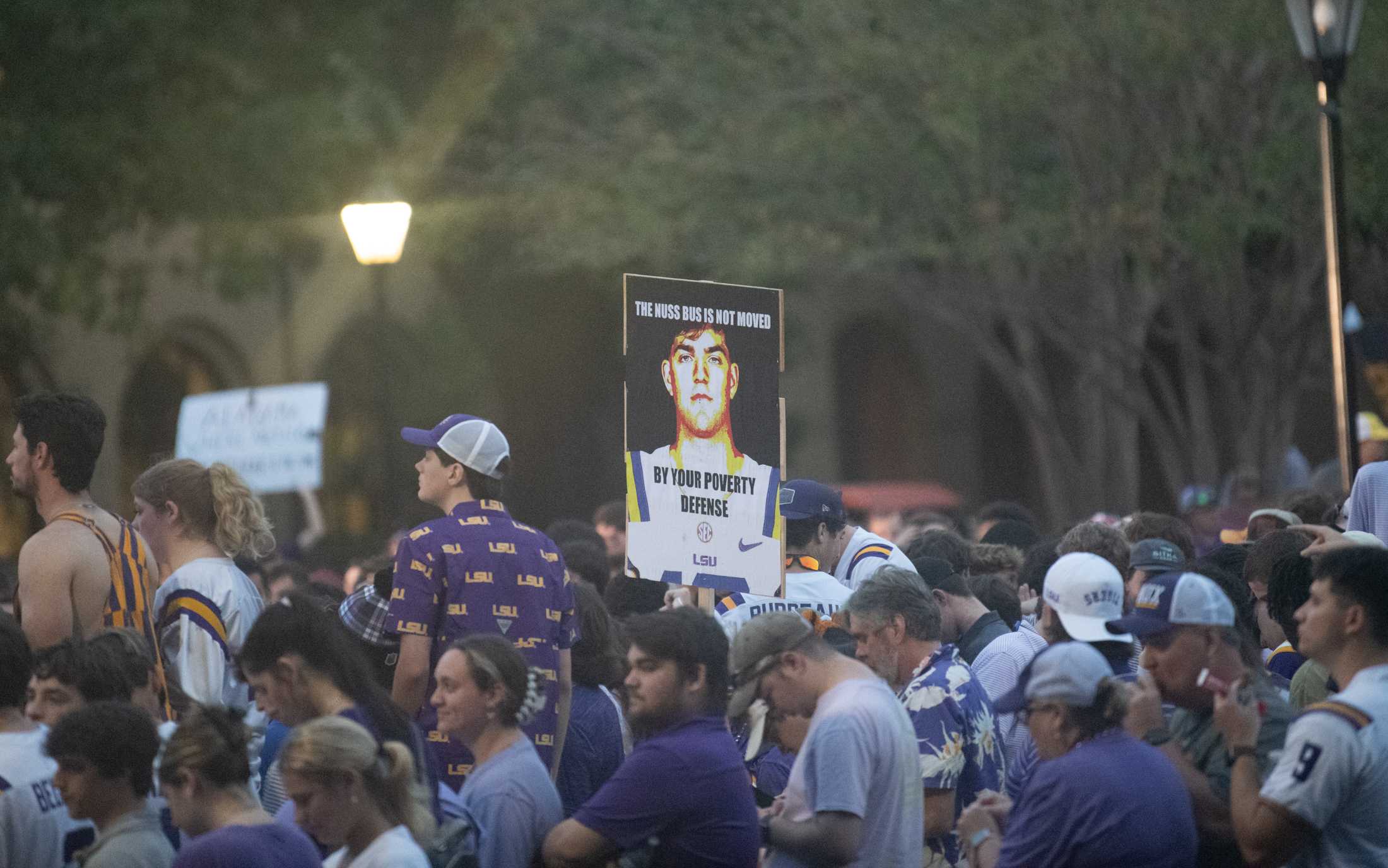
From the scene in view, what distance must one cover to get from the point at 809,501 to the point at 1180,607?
2.77 m

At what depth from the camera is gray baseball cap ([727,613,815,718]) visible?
5.41 meters

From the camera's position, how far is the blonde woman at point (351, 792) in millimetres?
4488

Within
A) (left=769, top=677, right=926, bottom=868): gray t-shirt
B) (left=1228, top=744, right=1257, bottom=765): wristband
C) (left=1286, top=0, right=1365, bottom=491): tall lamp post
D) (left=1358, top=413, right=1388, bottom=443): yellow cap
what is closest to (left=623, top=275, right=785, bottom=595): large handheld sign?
(left=769, top=677, right=926, bottom=868): gray t-shirt

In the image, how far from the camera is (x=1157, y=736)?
5.08 metres

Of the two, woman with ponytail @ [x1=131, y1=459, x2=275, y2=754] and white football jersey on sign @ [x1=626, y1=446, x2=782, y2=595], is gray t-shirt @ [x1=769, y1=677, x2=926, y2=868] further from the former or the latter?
woman with ponytail @ [x1=131, y1=459, x2=275, y2=754]

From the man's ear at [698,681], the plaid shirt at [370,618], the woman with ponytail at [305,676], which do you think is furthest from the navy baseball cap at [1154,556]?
the woman with ponytail at [305,676]

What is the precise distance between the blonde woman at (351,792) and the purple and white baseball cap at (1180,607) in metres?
2.05

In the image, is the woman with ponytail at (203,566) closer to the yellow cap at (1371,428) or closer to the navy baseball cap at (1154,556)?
the navy baseball cap at (1154,556)

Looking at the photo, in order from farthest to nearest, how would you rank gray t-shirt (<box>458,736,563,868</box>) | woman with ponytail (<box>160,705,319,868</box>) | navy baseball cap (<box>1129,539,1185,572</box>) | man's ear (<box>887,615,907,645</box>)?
1. navy baseball cap (<box>1129,539,1185,572</box>)
2. man's ear (<box>887,615,907,645</box>)
3. gray t-shirt (<box>458,736,563,868</box>)
4. woman with ponytail (<box>160,705,319,868</box>)

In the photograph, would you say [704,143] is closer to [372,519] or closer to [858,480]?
[372,519]

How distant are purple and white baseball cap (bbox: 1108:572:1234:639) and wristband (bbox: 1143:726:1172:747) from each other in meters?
0.26

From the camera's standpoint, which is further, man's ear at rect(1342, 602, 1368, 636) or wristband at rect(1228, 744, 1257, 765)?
man's ear at rect(1342, 602, 1368, 636)

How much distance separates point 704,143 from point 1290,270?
6577 mm

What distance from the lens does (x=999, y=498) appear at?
34.0m
